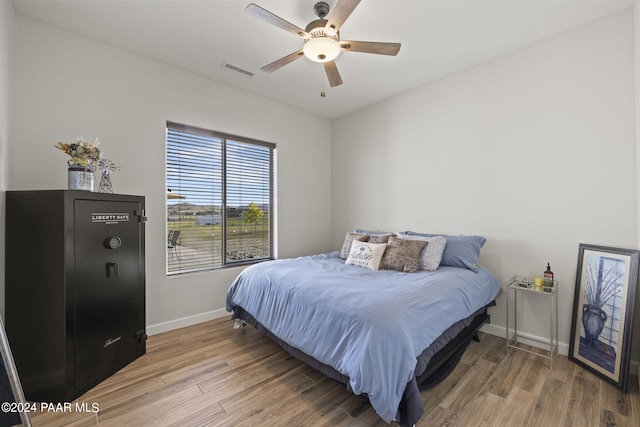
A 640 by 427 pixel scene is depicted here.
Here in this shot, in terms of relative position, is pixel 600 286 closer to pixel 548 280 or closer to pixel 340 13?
pixel 548 280

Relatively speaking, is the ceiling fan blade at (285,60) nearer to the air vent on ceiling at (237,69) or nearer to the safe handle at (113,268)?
the air vent on ceiling at (237,69)

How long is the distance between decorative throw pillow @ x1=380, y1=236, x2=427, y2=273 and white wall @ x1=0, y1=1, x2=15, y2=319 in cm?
296

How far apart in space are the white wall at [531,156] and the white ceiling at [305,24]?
0.90 feet

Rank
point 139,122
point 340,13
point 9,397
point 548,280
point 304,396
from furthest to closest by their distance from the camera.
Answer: point 139,122 < point 548,280 < point 304,396 < point 340,13 < point 9,397

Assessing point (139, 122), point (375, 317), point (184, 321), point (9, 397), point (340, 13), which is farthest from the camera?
point (184, 321)

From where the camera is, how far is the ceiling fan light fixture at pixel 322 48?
197 cm

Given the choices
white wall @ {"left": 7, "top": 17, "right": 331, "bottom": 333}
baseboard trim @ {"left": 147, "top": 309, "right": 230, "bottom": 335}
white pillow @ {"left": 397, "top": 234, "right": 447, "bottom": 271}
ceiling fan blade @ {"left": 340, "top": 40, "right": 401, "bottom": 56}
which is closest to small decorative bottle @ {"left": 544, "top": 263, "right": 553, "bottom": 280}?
white pillow @ {"left": 397, "top": 234, "right": 447, "bottom": 271}

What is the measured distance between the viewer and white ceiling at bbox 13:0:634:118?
215cm

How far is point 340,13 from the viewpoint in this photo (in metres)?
1.76

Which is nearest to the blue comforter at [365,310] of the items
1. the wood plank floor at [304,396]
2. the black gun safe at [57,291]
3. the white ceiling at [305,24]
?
the wood plank floor at [304,396]

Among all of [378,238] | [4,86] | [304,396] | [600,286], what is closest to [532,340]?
[600,286]

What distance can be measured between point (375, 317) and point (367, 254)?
4.25 ft

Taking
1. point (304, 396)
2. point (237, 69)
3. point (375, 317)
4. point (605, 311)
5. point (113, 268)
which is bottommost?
point (304, 396)

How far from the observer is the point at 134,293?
7.67 ft
